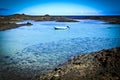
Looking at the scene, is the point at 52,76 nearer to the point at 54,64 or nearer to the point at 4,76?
the point at 4,76

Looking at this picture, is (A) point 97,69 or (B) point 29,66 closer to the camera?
(A) point 97,69

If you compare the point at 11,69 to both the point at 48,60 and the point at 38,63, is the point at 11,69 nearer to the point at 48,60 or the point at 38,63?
the point at 38,63

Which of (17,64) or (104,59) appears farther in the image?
(17,64)

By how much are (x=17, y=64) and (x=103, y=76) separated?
861cm

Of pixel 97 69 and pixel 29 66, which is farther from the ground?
pixel 97 69

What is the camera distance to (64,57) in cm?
2025

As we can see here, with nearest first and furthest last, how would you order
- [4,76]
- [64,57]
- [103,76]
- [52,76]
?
[103,76], [52,76], [4,76], [64,57]

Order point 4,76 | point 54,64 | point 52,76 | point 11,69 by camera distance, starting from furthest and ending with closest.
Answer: point 54,64 < point 11,69 < point 4,76 < point 52,76

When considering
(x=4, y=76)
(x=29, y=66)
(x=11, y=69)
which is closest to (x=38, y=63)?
(x=29, y=66)

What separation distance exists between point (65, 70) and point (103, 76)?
8.92ft

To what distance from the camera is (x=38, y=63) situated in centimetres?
1778

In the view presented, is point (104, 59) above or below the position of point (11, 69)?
above

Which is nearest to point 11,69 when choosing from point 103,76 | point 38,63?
point 38,63

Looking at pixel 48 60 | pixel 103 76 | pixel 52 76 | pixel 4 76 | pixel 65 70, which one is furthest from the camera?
pixel 48 60
